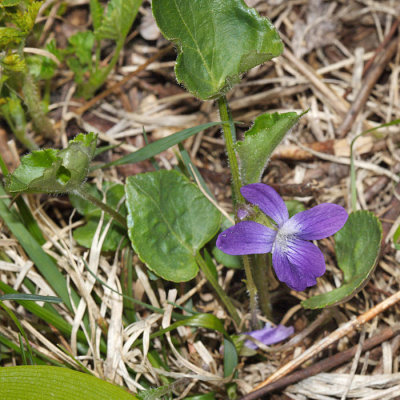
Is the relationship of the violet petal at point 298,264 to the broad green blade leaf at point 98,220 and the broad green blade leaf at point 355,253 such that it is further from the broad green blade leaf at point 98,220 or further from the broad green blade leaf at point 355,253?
the broad green blade leaf at point 98,220

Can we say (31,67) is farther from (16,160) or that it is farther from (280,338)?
(280,338)

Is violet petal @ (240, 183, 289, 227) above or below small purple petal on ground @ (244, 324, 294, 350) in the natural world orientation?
above

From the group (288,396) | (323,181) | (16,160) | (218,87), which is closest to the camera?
(218,87)

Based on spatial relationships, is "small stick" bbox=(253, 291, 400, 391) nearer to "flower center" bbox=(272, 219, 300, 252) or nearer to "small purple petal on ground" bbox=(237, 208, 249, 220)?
"flower center" bbox=(272, 219, 300, 252)

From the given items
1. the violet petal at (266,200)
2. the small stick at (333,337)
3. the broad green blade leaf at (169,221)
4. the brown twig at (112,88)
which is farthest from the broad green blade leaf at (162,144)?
the small stick at (333,337)

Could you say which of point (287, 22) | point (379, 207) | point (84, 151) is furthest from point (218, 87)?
point (287, 22)

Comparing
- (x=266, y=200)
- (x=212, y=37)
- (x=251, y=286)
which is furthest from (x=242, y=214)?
(x=212, y=37)

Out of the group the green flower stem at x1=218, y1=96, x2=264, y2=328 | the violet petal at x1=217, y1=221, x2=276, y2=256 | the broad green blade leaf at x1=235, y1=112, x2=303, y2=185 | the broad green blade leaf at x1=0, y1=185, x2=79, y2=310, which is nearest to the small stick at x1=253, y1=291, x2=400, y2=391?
the green flower stem at x1=218, y1=96, x2=264, y2=328

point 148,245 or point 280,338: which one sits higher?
point 148,245

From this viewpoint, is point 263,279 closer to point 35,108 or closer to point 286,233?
point 286,233
